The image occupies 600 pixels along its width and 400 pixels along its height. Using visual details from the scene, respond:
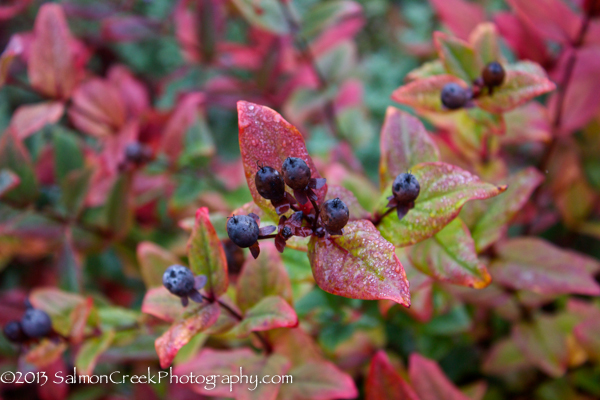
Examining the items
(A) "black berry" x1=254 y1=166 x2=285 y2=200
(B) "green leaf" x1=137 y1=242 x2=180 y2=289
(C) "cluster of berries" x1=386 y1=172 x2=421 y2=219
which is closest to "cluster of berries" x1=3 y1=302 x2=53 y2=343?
(B) "green leaf" x1=137 y1=242 x2=180 y2=289

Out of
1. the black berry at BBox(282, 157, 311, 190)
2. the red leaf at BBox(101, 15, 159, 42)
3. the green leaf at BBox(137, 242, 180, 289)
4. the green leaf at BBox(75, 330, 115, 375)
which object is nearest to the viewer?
the black berry at BBox(282, 157, 311, 190)

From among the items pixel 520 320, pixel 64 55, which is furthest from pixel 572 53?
pixel 64 55

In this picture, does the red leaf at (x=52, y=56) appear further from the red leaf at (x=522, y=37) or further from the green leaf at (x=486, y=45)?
the red leaf at (x=522, y=37)

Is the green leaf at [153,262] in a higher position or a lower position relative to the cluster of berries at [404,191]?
lower

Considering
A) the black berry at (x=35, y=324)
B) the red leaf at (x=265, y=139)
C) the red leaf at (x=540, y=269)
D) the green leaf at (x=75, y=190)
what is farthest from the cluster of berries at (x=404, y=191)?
the green leaf at (x=75, y=190)

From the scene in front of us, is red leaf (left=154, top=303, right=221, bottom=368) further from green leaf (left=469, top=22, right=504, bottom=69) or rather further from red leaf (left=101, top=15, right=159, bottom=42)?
red leaf (left=101, top=15, right=159, bottom=42)

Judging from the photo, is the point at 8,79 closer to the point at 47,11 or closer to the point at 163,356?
the point at 47,11
